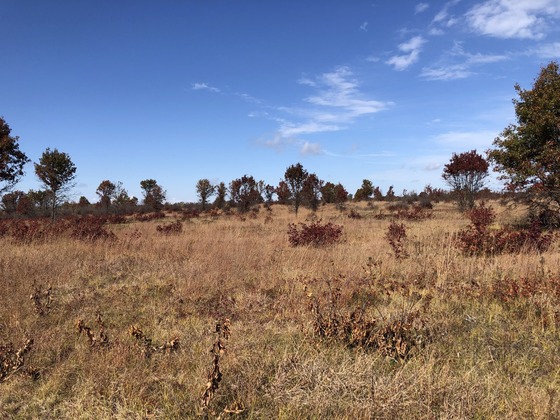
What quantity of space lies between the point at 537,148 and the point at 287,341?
41.1 feet

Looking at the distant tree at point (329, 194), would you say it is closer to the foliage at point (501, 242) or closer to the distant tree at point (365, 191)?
the distant tree at point (365, 191)

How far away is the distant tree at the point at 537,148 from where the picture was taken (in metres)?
11.0

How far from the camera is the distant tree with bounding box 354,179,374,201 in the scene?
47188mm

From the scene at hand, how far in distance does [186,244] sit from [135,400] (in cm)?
694

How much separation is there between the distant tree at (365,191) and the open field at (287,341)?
41091mm

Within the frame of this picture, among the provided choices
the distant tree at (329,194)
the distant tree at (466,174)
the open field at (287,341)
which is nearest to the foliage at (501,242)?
the open field at (287,341)

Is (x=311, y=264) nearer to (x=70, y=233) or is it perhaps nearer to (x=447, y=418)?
(x=447, y=418)

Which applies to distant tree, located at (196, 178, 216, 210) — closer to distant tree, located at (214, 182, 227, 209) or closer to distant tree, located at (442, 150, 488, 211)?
distant tree, located at (214, 182, 227, 209)

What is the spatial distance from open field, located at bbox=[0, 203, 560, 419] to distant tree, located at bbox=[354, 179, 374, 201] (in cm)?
4109

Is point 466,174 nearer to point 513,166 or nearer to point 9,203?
point 513,166

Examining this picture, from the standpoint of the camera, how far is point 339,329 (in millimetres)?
3701

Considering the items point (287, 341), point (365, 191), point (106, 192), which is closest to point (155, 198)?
point (106, 192)

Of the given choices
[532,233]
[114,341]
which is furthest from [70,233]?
[532,233]

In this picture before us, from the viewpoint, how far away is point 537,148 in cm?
1166
